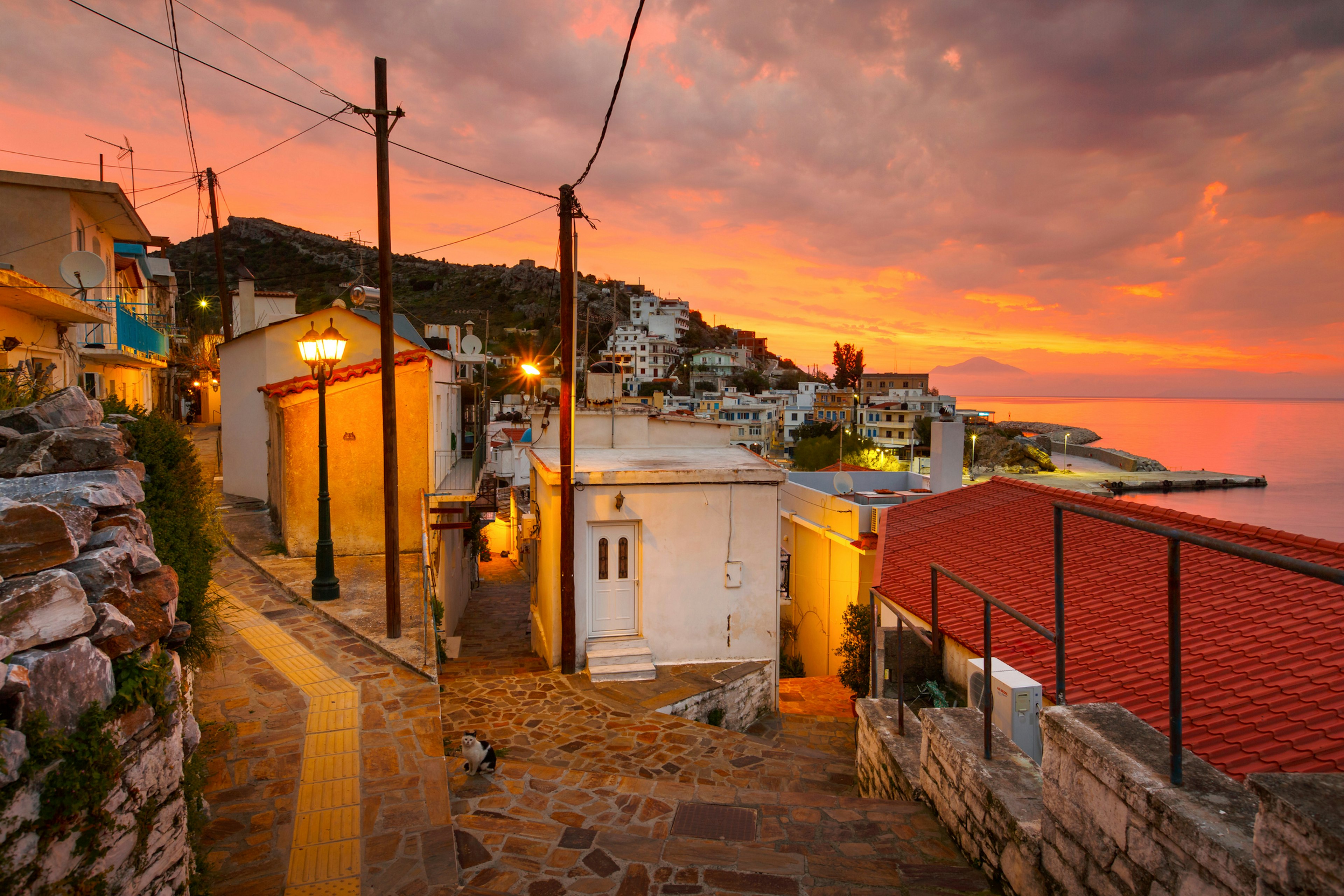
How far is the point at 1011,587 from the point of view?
1048cm

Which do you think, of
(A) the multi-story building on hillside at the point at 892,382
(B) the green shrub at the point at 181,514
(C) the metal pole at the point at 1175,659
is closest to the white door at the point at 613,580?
(B) the green shrub at the point at 181,514

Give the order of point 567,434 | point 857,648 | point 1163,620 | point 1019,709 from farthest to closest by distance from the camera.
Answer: point 857,648, point 567,434, point 1163,620, point 1019,709

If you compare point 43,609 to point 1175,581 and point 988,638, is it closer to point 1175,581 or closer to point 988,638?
point 1175,581

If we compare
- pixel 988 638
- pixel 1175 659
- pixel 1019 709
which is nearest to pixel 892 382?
pixel 1019 709

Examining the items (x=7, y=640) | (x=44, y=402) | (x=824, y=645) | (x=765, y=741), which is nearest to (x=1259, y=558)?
(x=7, y=640)

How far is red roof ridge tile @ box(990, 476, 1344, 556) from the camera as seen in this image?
792cm

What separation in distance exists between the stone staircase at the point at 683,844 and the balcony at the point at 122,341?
1639cm

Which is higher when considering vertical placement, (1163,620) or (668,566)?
(668,566)

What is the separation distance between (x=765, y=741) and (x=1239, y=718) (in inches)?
184

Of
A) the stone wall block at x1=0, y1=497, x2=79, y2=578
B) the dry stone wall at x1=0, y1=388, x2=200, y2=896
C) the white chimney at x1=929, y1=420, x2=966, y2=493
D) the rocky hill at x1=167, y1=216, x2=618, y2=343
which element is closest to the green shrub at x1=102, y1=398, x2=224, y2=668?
the dry stone wall at x1=0, y1=388, x2=200, y2=896

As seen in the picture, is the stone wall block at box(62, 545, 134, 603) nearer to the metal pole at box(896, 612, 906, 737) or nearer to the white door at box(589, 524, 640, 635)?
the metal pole at box(896, 612, 906, 737)

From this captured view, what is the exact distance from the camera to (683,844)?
200 inches

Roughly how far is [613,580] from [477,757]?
14.3 ft

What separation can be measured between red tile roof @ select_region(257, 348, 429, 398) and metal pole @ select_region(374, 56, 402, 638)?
2.83 m
